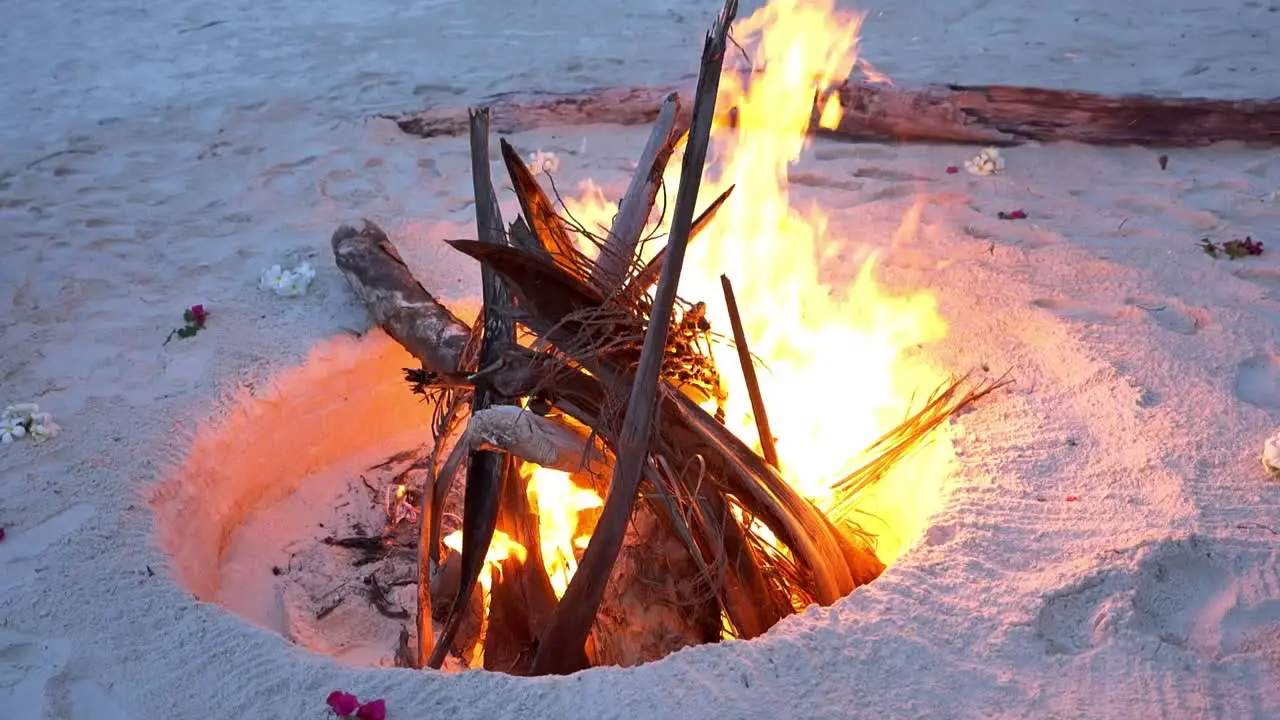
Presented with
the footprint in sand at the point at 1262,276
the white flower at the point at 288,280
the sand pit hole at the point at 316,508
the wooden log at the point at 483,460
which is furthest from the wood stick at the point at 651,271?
A: the footprint in sand at the point at 1262,276

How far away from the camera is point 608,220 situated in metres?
4.46

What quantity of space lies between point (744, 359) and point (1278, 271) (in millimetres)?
2198

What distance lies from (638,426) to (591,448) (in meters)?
0.26

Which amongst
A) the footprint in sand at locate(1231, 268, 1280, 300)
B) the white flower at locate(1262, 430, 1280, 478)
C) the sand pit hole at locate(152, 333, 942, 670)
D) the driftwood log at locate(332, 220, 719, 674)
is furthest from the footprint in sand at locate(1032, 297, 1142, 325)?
the driftwood log at locate(332, 220, 719, 674)

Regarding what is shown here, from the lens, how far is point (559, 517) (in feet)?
10.5

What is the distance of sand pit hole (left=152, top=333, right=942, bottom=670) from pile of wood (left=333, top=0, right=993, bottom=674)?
0.17 metres

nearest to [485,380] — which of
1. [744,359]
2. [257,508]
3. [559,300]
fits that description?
[559,300]

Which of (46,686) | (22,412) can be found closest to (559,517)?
(46,686)

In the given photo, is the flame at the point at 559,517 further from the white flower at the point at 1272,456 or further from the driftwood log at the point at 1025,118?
the driftwood log at the point at 1025,118

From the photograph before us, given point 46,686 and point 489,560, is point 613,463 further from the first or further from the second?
point 46,686

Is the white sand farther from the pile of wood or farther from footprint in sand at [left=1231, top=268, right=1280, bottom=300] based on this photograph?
the pile of wood

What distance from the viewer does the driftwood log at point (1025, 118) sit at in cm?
493

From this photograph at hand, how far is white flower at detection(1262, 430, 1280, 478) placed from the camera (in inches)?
113

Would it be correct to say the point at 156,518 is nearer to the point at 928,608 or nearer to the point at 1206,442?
the point at 928,608
